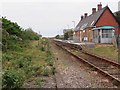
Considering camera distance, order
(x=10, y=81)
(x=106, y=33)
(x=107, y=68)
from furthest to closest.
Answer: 1. (x=106, y=33)
2. (x=107, y=68)
3. (x=10, y=81)

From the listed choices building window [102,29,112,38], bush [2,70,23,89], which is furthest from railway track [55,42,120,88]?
building window [102,29,112,38]

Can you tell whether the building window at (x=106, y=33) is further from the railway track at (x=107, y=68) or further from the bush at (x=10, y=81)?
the bush at (x=10, y=81)

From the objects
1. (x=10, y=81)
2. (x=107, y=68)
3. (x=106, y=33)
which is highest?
(x=106, y=33)

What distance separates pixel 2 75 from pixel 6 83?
21.1 inches

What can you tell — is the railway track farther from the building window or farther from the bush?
the building window

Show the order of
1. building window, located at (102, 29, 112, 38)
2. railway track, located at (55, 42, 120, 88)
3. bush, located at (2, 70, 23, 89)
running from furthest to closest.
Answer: building window, located at (102, 29, 112, 38), railway track, located at (55, 42, 120, 88), bush, located at (2, 70, 23, 89)

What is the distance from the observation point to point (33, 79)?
29.5ft

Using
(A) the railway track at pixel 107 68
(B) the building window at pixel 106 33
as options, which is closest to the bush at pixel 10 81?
(A) the railway track at pixel 107 68

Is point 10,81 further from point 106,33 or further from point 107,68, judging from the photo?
point 106,33

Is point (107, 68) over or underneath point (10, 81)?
underneath

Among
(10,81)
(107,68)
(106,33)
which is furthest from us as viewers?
(106,33)

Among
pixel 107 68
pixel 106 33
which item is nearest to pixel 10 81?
pixel 107 68

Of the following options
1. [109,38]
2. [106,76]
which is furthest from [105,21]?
[106,76]

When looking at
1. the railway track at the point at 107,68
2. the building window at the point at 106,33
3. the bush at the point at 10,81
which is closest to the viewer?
the bush at the point at 10,81
